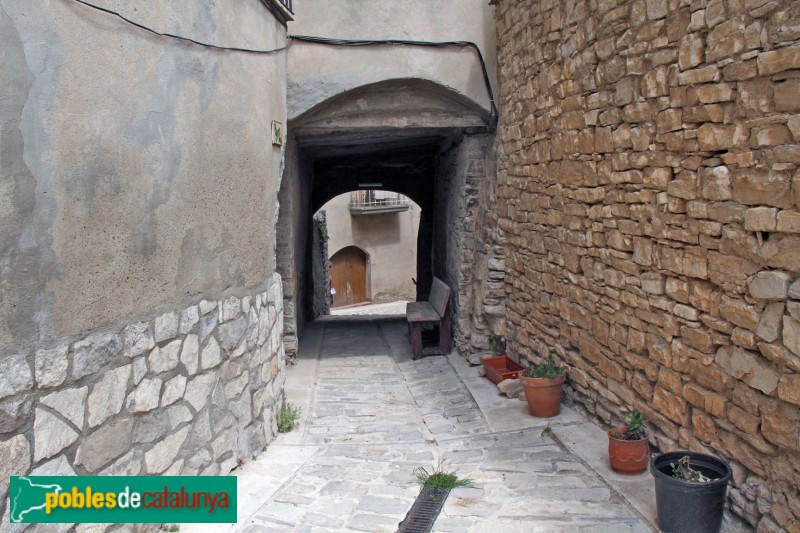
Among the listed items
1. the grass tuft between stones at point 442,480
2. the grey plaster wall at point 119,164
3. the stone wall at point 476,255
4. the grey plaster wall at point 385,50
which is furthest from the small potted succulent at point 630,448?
the grey plaster wall at point 385,50

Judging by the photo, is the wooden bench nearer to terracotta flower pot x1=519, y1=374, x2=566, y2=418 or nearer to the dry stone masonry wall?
terracotta flower pot x1=519, y1=374, x2=566, y2=418

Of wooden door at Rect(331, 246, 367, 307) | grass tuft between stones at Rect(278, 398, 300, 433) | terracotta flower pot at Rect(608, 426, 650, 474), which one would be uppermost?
terracotta flower pot at Rect(608, 426, 650, 474)

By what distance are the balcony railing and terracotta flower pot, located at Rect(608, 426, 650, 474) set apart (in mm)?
20089

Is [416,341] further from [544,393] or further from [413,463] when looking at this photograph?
[413,463]

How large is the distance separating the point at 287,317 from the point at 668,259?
460cm

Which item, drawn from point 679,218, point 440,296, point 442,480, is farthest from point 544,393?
point 440,296

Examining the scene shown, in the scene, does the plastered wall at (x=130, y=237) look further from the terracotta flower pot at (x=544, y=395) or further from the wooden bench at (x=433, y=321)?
the wooden bench at (x=433, y=321)

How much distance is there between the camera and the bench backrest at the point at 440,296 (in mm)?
8172

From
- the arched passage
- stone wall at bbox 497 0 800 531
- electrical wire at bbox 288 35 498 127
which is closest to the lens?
stone wall at bbox 497 0 800 531

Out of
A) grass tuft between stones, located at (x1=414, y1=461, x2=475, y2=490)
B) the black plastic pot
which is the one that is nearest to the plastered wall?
grass tuft between stones, located at (x1=414, y1=461, x2=475, y2=490)

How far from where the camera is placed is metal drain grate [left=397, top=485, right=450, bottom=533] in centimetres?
380

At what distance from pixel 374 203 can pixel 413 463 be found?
65.1ft

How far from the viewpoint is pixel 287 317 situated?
760cm

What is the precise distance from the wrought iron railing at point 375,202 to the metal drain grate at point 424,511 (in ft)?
65.8
